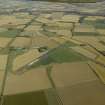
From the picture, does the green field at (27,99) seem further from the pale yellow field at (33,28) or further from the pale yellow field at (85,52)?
the pale yellow field at (33,28)

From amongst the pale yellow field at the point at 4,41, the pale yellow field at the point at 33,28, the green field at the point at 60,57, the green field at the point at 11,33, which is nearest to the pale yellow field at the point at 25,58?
the green field at the point at 60,57

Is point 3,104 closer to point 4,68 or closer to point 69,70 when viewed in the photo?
point 4,68

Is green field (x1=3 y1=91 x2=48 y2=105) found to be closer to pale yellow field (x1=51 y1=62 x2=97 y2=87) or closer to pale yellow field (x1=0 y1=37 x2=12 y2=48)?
pale yellow field (x1=51 y1=62 x2=97 y2=87)

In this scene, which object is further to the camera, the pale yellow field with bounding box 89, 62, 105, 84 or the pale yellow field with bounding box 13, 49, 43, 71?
the pale yellow field with bounding box 13, 49, 43, 71

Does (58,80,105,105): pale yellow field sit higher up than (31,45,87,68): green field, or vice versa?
(31,45,87,68): green field

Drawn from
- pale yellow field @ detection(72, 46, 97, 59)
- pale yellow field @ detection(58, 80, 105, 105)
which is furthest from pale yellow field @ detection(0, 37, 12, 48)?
pale yellow field @ detection(58, 80, 105, 105)

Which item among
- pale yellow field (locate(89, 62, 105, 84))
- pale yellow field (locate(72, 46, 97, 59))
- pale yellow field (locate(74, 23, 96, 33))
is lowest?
pale yellow field (locate(89, 62, 105, 84))

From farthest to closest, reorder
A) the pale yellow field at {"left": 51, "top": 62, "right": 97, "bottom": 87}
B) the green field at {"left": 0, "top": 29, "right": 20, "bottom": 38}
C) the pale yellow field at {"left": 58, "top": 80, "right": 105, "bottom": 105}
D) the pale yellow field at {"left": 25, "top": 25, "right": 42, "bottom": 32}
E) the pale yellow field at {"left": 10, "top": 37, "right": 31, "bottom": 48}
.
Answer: the pale yellow field at {"left": 25, "top": 25, "right": 42, "bottom": 32} → the green field at {"left": 0, "top": 29, "right": 20, "bottom": 38} → the pale yellow field at {"left": 10, "top": 37, "right": 31, "bottom": 48} → the pale yellow field at {"left": 51, "top": 62, "right": 97, "bottom": 87} → the pale yellow field at {"left": 58, "top": 80, "right": 105, "bottom": 105}

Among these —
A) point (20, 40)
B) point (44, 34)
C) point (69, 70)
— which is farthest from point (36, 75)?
point (44, 34)
